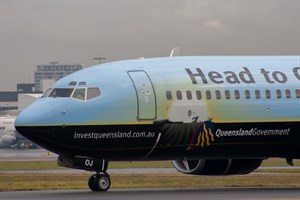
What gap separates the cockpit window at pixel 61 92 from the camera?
3306cm

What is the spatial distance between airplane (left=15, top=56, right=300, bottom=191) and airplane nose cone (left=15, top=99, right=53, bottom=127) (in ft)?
0.11

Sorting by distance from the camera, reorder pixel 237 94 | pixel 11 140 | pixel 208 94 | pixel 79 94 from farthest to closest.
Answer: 1. pixel 11 140
2. pixel 237 94
3. pixel 208 94
4. pixel 79 94

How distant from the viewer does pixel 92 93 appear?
33.0 meters

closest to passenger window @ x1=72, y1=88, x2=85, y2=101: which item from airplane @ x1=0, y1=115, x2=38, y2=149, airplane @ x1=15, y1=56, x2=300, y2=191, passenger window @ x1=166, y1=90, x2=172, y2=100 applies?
airplane @ x1=15, y1=56, x2=300, y2=191

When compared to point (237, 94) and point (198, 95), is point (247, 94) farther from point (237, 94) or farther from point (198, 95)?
point (198, 95)

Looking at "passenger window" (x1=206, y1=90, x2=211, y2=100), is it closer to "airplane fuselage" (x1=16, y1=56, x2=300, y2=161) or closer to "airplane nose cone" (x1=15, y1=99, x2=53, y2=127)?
"airplane fuselage" (x1=16, y1=56, x2=300, y2=161)

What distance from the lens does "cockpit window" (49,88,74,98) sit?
108 feet

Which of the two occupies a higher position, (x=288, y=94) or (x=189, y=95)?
(x=189, y=95)

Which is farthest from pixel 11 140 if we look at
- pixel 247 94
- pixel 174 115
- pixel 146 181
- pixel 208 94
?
pixel 174 115

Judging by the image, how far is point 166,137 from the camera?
110 ft

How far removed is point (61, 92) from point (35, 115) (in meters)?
1.60

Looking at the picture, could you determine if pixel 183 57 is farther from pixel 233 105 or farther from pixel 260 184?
pixel 260 184

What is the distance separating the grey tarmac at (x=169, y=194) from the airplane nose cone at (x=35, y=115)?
8.20ft

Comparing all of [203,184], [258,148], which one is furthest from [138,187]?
[258,148]
